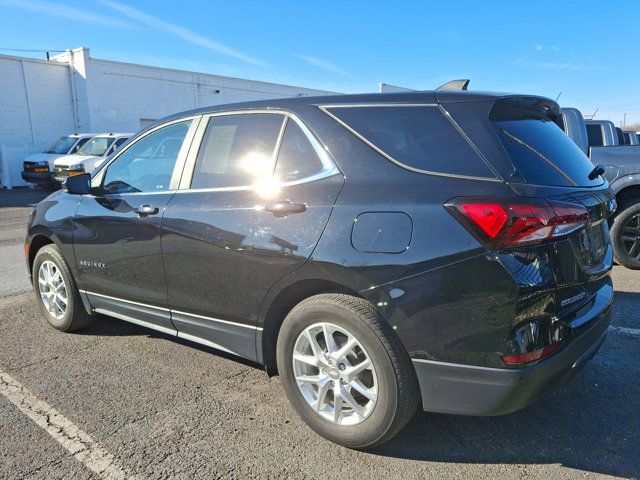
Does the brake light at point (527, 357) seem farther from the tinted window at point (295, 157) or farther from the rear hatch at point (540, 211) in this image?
the tinted window at point (295, 157)

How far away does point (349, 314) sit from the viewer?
8.26 feet

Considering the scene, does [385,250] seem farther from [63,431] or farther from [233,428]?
[63,431]

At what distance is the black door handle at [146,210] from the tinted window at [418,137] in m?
1.45

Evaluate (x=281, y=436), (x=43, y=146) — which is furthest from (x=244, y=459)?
(x=43, y=146)

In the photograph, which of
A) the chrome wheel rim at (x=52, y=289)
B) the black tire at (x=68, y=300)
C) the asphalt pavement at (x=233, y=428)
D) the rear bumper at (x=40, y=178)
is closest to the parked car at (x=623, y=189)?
the asphalt pavement at (x=233, y=428)

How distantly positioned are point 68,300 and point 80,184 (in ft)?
3.28

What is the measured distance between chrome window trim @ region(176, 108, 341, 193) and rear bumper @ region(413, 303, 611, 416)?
1.10 metres

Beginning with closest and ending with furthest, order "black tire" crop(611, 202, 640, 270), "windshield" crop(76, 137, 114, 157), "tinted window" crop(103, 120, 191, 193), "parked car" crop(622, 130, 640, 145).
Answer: "tinted window" crop(103, 120, 191, 193), "black tire" crop(611, 202, 640, 270), "parked car" crop(622, 130, 640, 145), "windshield" crop(76, 137, 114, 157)

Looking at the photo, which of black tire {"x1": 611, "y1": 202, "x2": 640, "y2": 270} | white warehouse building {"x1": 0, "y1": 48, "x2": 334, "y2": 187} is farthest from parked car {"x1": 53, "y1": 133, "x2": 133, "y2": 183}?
black tire {"x1": 611, "y1": 202, "x2": 640, "y2": 270}

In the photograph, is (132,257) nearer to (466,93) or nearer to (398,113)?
(398,113)

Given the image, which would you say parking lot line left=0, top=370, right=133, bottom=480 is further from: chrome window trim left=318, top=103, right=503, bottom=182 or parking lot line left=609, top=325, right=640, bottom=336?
parking lot line left=609, top=325, right=640, bottom=336

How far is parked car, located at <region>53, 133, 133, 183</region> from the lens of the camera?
1582 cm

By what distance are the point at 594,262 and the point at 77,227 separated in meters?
3.61

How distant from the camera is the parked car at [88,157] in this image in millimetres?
15821
